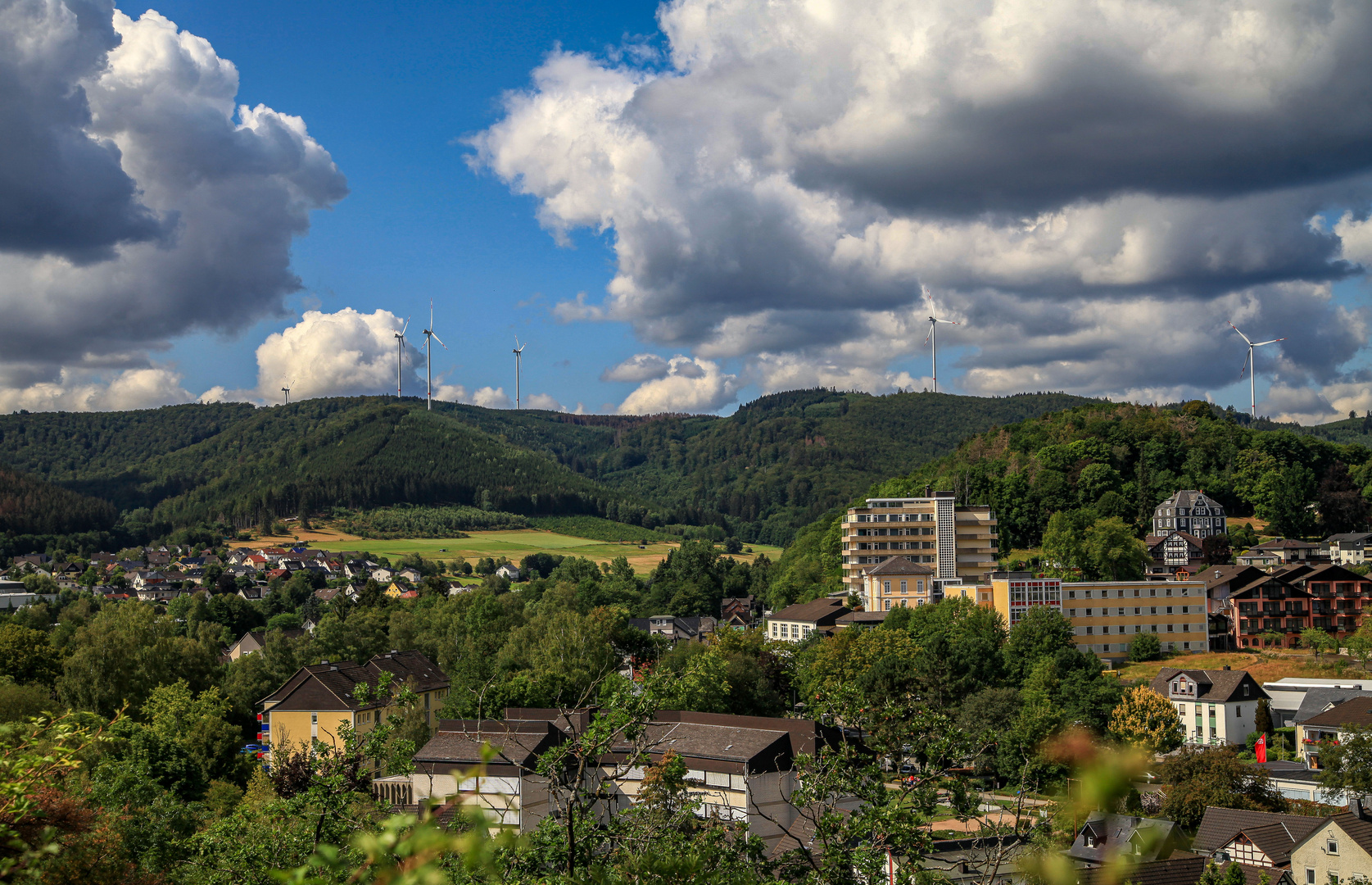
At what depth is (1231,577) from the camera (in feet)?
265

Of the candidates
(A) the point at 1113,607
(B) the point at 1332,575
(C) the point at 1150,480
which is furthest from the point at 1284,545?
(A) the point at 1113,607

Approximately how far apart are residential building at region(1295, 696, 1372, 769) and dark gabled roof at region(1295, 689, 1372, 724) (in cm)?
38

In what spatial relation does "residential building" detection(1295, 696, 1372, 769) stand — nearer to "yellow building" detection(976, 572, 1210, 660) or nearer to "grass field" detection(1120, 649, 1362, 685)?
"grass field" detection(1120, 649, 1362, 685)

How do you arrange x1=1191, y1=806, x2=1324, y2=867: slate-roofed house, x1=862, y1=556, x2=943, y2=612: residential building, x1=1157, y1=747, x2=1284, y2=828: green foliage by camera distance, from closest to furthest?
x1=1191, y1=806, x2=1324, y2=867: slate-roofed house → x1=1157, y1=747, x2=1284, y2=828: green foliage → x1=862, y1=556, x2=943, y2=612: residential building

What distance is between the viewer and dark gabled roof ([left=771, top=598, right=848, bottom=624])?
8852 cm

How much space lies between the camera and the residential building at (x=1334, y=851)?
120 feet

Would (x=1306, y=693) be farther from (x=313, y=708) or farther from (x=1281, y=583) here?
(x=313, y=708)

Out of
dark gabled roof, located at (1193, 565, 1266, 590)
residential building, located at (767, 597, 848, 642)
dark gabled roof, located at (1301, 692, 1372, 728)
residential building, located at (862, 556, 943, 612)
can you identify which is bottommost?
dark gabled roof, located at (1301, 692, 1372, 728)

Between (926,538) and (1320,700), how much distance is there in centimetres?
4556

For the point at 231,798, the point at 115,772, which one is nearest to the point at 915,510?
the point at 231,798

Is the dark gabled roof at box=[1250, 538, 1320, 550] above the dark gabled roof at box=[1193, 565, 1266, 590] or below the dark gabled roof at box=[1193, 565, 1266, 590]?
above

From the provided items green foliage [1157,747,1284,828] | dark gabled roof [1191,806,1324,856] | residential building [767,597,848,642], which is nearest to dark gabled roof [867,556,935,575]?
residential building [767,597,848,642]

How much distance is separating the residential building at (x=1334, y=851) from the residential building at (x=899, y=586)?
5232 centimetres

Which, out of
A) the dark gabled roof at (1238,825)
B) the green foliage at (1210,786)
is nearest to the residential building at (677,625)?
the green foliage at (1210,786)
